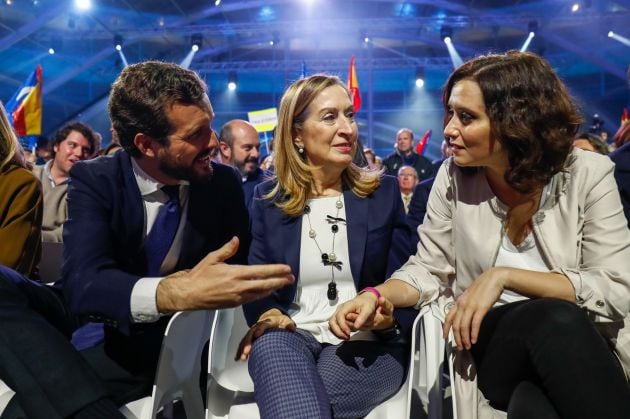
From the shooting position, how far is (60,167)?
4.17m

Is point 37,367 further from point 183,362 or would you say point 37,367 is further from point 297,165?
point 297,165

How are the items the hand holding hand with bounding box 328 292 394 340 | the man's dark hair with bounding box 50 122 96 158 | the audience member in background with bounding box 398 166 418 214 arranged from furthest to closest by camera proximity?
the audience member in background with bounding box 398 166 418 214 → the man's dark hair with bounding box 50 122 96 158 → the hand holding hand with bounding box 328 292 394 340

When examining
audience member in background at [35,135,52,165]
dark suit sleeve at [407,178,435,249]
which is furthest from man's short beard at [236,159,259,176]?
audience member in background at [35,135,52,165]

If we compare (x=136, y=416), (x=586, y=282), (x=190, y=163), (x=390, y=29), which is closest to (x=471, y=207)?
(x=586, y=282)

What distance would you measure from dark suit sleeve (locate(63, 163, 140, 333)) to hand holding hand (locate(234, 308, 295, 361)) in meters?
0.33

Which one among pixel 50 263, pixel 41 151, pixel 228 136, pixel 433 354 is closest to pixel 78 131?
pixel 228 136

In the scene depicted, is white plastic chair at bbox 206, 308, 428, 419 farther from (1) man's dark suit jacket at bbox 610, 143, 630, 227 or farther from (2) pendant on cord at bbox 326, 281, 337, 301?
(1) man's dark suit jacket at bbox 610, 143, 630, 227

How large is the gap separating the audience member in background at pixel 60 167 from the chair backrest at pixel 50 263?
119 centimetres

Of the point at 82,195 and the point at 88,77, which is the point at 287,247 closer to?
the point at 82,195

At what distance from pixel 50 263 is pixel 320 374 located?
148cm

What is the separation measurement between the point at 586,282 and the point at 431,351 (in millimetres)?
457

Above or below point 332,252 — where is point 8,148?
above

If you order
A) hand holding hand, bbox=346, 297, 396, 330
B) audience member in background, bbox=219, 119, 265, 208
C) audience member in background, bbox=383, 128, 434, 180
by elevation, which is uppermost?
hand holding hand, bbox=346, 297, 396, 330

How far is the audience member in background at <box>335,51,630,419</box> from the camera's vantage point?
4.28 feet
